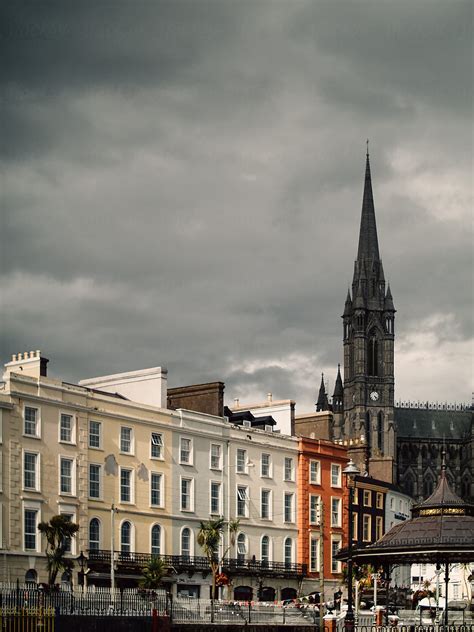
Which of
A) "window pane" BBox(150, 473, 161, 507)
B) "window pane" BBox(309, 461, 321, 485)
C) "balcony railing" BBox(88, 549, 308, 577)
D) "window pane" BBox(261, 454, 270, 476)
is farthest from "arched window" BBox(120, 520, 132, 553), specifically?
"window pane" BBox(309, 461, 321, 485)

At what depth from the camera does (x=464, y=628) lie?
5028cm

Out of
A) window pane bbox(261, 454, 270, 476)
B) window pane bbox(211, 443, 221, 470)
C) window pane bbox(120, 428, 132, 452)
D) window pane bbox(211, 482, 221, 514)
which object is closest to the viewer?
window pane bbox(120, 428, 132, 452)

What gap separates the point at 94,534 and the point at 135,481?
458cm

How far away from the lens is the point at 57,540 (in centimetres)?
7125

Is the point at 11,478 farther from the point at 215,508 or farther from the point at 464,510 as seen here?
the point at 464,510

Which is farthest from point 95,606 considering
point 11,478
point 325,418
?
point 325,418

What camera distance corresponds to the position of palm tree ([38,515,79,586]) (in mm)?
68938

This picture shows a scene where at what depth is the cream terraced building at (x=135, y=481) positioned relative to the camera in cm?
7181

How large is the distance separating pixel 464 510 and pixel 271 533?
38197mm

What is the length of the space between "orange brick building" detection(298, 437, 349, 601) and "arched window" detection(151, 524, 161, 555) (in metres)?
14.9

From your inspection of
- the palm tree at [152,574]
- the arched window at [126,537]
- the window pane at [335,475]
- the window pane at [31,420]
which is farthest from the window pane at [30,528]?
the window pane at [335,475]

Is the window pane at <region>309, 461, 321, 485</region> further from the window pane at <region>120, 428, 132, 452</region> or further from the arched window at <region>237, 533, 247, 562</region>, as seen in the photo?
the window pane at <region>120, 428, 132, 452</region>

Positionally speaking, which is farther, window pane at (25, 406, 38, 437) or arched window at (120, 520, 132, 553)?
arched window at (120, 520, 132, 553)

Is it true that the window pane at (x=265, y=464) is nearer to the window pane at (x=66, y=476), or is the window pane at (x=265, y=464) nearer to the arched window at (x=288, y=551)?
the arched window at (x=288, y=551)
